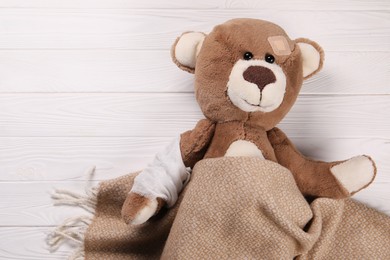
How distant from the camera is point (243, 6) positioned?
94 cm

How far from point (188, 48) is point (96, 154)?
12.6 inches

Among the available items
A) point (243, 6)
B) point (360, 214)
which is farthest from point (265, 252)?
point (243, 6)

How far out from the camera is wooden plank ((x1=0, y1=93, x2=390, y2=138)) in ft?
3.07

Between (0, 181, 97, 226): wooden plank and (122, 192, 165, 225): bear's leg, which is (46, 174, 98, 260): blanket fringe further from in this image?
(122, 192, 165, 225): bear's leg

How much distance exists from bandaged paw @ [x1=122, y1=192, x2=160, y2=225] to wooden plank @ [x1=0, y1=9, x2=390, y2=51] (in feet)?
1.14

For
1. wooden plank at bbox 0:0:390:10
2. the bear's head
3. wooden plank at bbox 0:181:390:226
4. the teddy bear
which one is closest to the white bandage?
the teddy bear

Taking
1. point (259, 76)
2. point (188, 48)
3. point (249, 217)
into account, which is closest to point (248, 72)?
point (259, 76)

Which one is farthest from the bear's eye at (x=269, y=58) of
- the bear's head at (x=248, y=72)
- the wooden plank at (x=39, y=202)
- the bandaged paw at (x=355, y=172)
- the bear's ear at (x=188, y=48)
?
the wooden plank at (x=39, y=202)

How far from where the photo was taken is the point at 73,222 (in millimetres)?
911

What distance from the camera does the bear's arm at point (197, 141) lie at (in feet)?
2.61

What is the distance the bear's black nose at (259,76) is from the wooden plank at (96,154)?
0.27 m

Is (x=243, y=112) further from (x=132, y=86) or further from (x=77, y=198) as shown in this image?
(x=77, y=198)

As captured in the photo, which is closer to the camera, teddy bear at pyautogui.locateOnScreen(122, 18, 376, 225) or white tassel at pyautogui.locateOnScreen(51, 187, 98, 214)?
teddy bear at pyautogui.locateOnScreen(122, 18, 376, 225)

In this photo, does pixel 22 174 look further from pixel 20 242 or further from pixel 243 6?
A: pixel 243 6
